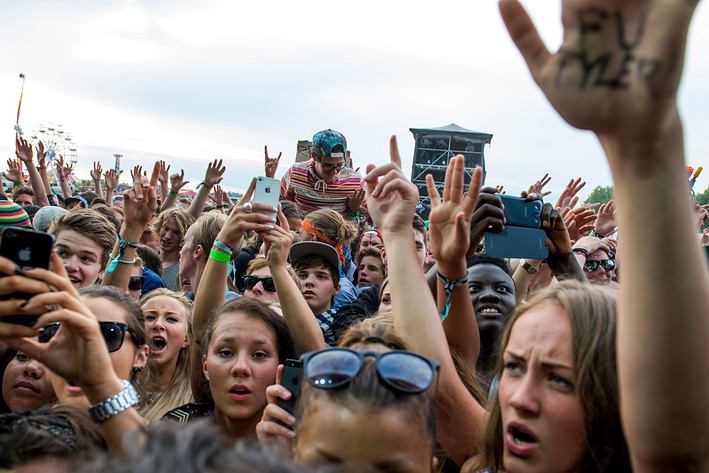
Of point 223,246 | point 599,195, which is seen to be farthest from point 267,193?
point 599,195

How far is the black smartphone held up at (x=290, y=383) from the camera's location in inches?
82.7

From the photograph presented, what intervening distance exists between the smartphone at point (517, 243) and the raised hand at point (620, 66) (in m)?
1.45

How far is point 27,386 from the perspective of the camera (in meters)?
2.47

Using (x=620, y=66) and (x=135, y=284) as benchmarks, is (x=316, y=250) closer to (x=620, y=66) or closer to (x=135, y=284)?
(x=135, y=284)

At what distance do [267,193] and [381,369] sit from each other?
1726 mm

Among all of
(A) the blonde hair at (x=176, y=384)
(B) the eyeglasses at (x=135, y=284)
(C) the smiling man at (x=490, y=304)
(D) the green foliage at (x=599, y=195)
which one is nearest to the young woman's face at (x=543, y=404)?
(C) the smiling man at (x=490, y=304)

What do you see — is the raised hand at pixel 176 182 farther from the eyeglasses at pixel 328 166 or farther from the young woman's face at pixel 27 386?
the young woman's face at pixel 27 386

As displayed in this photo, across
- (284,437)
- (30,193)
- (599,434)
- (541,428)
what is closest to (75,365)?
(284,437)

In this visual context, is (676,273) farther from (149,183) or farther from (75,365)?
(149,183)

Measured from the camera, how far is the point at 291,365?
220 centimetres

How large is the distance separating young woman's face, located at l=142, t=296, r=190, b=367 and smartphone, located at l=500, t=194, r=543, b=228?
2.07m

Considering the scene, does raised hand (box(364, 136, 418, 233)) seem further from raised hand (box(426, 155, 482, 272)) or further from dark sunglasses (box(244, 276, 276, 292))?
dark sunglasses (box(244, 276, 276, 292))

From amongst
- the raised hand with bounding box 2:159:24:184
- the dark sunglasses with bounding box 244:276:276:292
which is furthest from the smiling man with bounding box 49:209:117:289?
the raised hand with bounding box 2:159:24:184

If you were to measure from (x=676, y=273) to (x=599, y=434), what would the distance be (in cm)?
72
